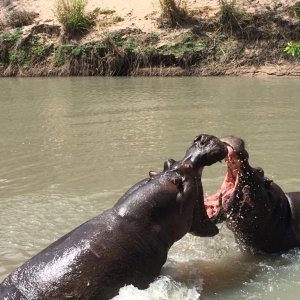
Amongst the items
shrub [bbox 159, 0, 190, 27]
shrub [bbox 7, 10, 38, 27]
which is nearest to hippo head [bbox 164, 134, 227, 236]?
shrub [bbox 159, 0, 190, 27]

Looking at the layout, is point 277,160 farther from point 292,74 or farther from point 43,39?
point 43,39

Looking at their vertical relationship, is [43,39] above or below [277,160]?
above

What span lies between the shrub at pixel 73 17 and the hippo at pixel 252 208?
Answer: 14.9 m

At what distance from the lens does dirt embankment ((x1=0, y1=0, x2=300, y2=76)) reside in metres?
17.2

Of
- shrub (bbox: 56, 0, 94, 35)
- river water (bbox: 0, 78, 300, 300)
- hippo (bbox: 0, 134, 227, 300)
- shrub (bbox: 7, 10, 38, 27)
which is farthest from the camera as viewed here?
shrub (bbox: 7, 10, 38, 27)

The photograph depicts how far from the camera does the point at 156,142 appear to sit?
29.0 ft

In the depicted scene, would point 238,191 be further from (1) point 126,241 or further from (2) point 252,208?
(1) point 126,241

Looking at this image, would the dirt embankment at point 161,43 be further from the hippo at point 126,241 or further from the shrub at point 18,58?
the hippo at point 126,241

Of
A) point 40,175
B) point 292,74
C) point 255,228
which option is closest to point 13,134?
point 40,175

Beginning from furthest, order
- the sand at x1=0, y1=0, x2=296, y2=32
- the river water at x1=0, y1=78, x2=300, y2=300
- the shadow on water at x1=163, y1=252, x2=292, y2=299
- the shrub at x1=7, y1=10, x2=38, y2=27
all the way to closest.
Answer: the shrub at x1=7, y1=10, x2=38, y2=27
the sand at x1=0, y1=0, x2=296, y2=32
the river water at x1=0, y1=78, x2=300, y2=300
the shadow on water at x1=163, y1=252, x2=292, y2=299

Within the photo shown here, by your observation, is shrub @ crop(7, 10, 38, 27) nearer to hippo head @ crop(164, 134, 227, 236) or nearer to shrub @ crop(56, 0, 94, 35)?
shrub @ crop(56, 0, 94, 35)

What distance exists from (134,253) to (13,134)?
20.0ft

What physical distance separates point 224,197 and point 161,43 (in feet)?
44.5

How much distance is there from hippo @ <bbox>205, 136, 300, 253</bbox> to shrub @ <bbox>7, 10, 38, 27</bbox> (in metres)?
16.4
